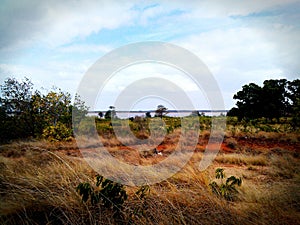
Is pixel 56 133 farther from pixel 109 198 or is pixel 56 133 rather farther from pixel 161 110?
pixel 109 198

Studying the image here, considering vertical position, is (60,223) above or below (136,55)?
below

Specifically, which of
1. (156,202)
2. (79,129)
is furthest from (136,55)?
(79,129)

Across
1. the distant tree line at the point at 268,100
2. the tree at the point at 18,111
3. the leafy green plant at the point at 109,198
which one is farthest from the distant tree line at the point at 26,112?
the distant tree line at the point at 268,100

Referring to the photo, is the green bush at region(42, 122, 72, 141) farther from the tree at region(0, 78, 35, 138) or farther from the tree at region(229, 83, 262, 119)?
the tree at region(229, 83, 262, 119)

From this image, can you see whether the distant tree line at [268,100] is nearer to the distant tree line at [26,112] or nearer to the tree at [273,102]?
the tree at [273,102]

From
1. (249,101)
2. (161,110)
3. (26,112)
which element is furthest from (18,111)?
(249,101)

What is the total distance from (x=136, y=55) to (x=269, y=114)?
16977mm

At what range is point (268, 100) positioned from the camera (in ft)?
67.5

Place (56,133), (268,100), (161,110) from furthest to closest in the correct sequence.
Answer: (268,100)
(161,110)
(56,133)

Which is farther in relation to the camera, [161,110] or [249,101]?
[249,101]

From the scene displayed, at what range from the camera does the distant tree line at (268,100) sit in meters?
20.5

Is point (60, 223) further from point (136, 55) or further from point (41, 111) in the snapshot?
point (41, 111)

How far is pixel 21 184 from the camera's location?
356cm

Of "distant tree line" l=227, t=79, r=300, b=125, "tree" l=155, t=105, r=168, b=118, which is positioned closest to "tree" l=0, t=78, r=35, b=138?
"tree" l=155, t=105, r=168, b=118
